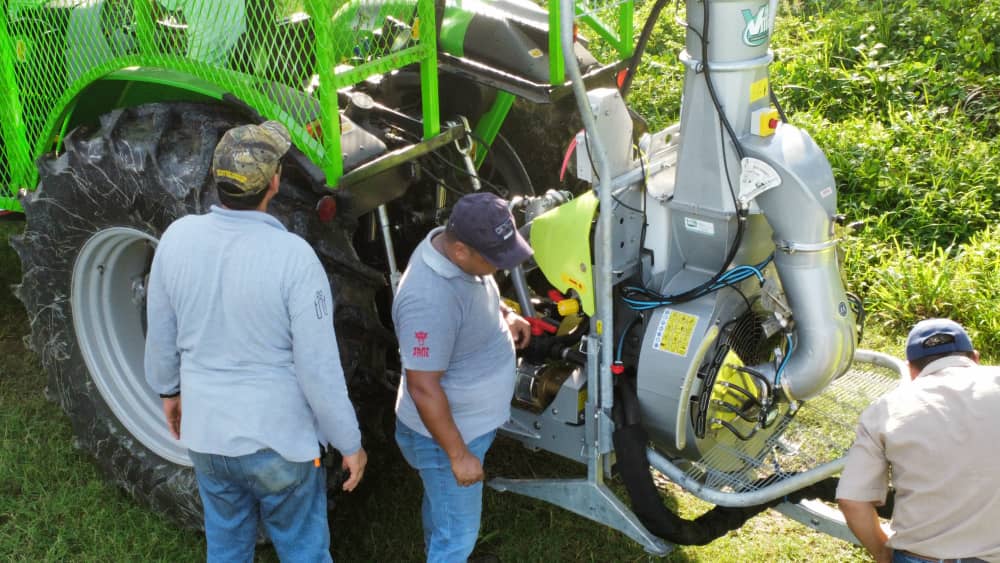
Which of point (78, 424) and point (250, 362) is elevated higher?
point (250, 362)

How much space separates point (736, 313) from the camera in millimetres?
3186

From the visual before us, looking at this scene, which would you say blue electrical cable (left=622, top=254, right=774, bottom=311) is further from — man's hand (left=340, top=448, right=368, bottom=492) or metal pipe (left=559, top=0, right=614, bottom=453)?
man's hand (left=340, top=448, right=368, bottom=492)

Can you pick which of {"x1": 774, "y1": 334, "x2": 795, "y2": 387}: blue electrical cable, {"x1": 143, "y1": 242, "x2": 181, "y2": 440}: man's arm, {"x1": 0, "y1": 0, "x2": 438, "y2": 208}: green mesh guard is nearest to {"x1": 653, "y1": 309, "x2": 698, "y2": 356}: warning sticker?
{"x1": 774, "y1": 334, "x2": 795, "y2": 387}: blue electrical cable

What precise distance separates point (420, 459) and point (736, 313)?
3.40 feet

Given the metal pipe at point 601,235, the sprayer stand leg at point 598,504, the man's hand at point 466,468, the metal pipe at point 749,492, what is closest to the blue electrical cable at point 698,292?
the metal pipe at point 601,235

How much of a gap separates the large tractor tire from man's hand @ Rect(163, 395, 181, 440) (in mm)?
495

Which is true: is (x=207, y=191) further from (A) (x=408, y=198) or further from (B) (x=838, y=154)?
(B) (x=838, y=154)

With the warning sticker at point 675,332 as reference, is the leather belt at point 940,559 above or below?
below

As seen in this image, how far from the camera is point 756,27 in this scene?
288 cm

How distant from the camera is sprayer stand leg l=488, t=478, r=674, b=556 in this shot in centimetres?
327

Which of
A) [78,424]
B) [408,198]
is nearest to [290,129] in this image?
[408,198]

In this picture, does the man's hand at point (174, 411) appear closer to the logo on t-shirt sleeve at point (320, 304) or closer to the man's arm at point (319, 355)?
the man's arm at point (319, 355)

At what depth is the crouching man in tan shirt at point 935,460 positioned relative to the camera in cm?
259

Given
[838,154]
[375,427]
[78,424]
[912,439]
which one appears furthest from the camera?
[838,154]
